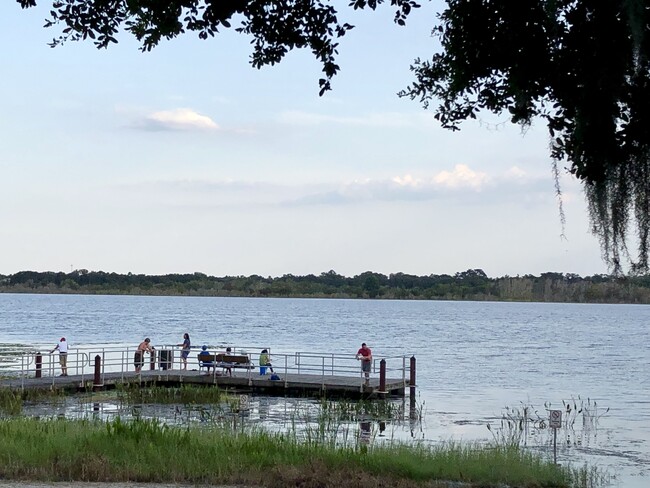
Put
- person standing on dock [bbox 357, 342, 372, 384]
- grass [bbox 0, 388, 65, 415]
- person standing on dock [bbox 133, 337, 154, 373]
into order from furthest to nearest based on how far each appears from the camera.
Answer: person standing on dock [bbox 133, 337, 154, 373] → person standing on dock [bbox 357, 342, 372, 384] → grass [bbox 0, 388, 65, 415]

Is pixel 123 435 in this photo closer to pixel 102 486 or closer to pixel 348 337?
pixel 102 486

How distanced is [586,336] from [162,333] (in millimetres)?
48071

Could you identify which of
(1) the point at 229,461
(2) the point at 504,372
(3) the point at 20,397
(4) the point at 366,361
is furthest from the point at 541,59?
(2) the point at 504,372

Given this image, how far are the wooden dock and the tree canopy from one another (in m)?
23.5

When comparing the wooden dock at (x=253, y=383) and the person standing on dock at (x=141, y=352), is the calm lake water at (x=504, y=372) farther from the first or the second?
the person standing on dock at (x=141, y=352)

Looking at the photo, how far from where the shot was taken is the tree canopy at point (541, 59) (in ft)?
23.4

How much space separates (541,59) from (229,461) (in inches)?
335

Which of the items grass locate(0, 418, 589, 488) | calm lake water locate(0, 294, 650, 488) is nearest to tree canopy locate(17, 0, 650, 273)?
Result: grass locate(0, 418, 589, 488)

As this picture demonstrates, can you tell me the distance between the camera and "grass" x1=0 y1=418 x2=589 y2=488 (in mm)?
13734

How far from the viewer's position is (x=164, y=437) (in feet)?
50.6

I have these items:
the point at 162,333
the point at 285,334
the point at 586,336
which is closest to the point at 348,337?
the point at 285,334

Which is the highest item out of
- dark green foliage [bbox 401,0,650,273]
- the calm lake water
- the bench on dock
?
dark green foliage [bbox 401,0,650,273]

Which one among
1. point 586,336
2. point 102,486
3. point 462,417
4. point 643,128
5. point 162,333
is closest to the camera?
point 643,128

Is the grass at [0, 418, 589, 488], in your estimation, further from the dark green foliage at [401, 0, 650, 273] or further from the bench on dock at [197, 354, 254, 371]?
the bench on dock at [197, 354, 254, 371]
